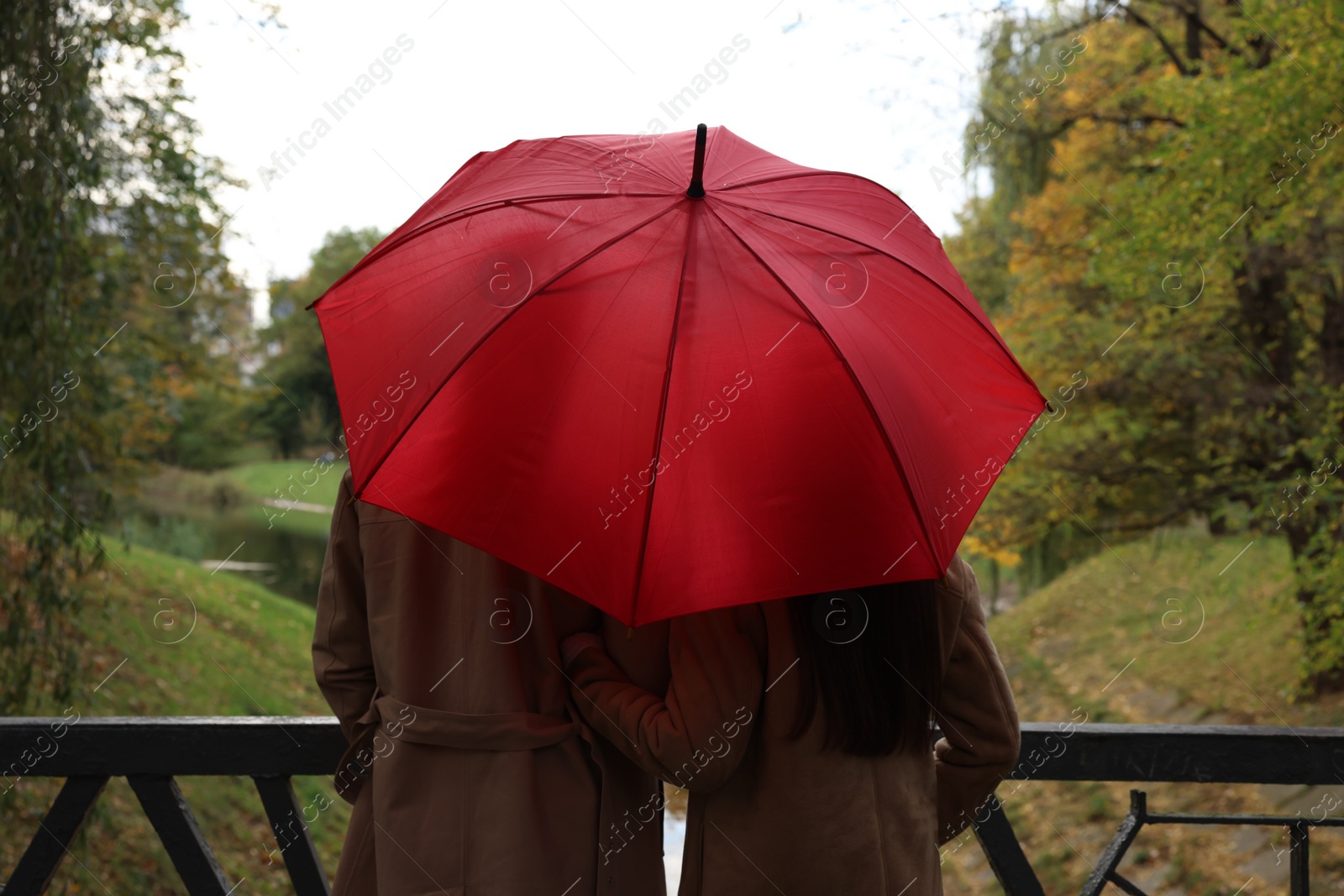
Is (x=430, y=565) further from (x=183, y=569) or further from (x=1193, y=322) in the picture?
(x=183, y=569)

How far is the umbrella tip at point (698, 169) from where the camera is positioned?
1.43m

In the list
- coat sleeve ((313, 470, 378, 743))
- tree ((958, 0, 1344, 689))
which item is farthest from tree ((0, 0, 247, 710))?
tree ((958, 0, 1344, 689))

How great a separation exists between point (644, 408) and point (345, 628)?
0.61m

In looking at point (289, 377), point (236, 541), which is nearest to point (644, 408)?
point (289, 377)

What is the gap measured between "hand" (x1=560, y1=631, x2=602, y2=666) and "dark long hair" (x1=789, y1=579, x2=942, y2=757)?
31 centimetres

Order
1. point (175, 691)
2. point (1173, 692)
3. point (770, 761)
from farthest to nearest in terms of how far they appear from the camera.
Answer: point (1173, 692) < point (175, 691) < point (770, 761)

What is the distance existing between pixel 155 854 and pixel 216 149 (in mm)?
5991

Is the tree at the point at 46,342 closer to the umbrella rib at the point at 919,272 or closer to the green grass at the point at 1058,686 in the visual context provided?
the green grass at the point at 1058,686

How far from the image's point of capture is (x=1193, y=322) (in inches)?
321

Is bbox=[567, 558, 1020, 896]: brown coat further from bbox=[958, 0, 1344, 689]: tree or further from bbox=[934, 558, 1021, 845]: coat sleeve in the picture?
bbox=[958, 0, 1344, 689]: tree

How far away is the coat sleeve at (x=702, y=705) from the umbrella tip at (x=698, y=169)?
578 millimetres

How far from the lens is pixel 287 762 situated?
75.6 inches

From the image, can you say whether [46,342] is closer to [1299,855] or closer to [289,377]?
[1299,855]

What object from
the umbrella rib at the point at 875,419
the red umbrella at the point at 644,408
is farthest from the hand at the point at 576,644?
the umbrella rib at the point at 875,419
